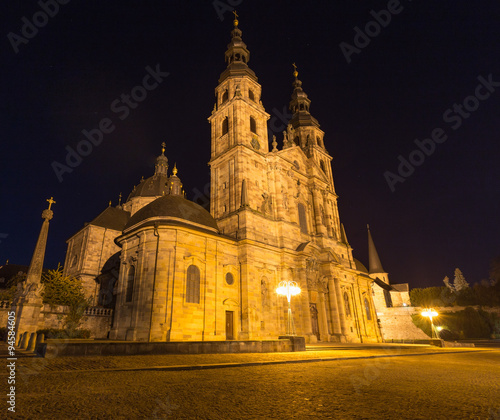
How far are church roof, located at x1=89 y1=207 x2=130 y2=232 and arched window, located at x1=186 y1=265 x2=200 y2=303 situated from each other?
19483mm

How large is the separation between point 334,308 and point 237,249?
13007 millimetres

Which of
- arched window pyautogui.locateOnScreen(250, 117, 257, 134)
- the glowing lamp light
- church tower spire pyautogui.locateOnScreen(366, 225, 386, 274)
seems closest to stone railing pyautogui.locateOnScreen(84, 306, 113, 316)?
the glowing lamp light

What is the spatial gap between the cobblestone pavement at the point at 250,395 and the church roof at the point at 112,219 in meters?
30.6

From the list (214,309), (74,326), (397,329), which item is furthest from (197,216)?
(397,329)

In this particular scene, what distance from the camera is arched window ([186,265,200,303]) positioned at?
66.8ft

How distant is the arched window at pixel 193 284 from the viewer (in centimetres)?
2036

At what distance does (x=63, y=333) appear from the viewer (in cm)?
1856

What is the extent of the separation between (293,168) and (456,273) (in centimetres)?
10702

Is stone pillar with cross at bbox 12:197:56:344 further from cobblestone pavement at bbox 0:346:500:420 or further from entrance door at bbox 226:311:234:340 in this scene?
cobblestone pavement at bbox 0:346:500:420

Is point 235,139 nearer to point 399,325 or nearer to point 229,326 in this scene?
point 229,326

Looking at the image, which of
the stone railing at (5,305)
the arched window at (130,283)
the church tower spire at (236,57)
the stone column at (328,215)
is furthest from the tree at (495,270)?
the stone railing at (5,305)

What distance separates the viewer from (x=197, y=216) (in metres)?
24.0

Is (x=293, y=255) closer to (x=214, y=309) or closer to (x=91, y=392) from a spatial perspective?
(x=214, y=309)

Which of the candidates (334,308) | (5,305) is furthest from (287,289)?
(5,305)
